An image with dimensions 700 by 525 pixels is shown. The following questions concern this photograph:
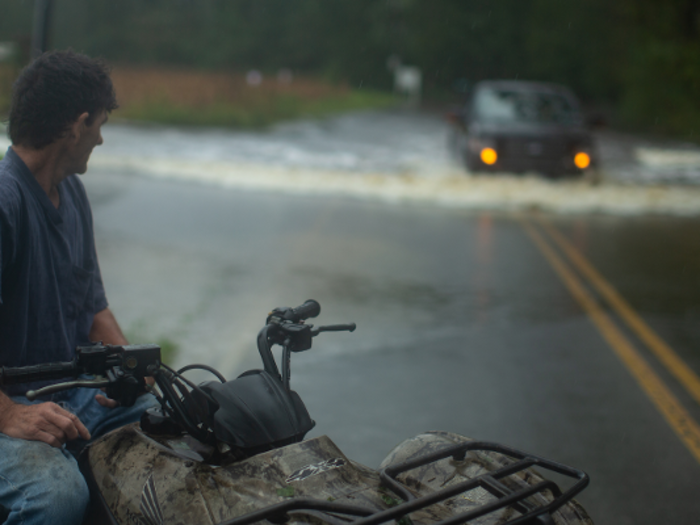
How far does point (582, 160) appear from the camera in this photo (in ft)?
51.8

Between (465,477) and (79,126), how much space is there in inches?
62.8

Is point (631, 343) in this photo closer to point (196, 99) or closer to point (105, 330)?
point (105, 330)

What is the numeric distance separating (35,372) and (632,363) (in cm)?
483

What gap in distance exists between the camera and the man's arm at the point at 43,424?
2.37m

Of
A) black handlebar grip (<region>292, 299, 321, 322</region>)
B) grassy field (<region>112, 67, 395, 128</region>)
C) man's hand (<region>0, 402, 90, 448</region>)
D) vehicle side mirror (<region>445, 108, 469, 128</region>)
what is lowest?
grassy field (<region>112, 67, 395, 128</region>)

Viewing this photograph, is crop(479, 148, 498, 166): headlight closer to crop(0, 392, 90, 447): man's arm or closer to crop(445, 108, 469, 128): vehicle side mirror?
crop(445, 108, 469, 128): vehicle side mirror

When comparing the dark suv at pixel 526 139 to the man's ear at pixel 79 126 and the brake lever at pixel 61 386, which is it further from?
the brake lever at pixel 61 386

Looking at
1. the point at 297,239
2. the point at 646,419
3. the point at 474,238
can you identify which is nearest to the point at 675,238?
the point at 474,238

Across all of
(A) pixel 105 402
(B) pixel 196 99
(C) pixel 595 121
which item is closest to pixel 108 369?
(A) pixel 105 402

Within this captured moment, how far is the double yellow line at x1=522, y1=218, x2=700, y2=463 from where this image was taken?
5148mm

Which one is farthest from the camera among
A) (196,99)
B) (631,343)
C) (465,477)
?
(196,99)

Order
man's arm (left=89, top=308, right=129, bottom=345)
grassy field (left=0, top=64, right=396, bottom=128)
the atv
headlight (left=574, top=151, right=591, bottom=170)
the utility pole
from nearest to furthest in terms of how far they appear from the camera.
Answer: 1. the atv
2. man's arm (left=89, top=308, right=129, bottom=345)
3. the utility pole
4. headlight (left=574, top=151, right=591, bottom=170)
5. grassy field (left=0, top=64, right=396, bottom=128)

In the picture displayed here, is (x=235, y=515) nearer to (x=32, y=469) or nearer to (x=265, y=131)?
(x=32, y=469)

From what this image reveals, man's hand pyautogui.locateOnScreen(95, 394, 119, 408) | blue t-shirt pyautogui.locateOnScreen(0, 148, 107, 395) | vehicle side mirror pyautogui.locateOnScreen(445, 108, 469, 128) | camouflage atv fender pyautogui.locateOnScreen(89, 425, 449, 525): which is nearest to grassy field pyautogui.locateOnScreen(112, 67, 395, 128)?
vehicle side mirror pyautogui.locateOnScreen(445, 108, 469, 128)
